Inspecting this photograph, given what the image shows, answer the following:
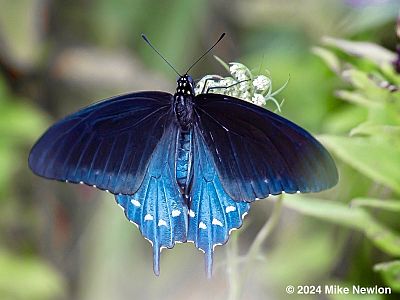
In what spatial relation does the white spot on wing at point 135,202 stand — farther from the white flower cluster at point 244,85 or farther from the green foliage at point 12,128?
the green foliage at point 12,128

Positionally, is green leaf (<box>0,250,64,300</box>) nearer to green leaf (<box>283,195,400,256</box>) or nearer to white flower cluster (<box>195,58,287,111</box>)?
green leaf (<box>283,195,400,256</box>)

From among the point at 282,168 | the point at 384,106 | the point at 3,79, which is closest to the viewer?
the point at 282,168

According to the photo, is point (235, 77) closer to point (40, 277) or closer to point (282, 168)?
point (282, 168)

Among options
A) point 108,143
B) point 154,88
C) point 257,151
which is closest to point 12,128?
point 154,88

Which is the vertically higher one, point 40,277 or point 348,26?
point 348,26

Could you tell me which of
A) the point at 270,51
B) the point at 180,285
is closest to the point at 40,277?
the point at 180,285

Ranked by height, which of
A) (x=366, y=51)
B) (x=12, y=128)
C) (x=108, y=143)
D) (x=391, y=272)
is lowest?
(x=391, y=272)

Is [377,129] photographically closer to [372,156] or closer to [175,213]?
[372,156]
